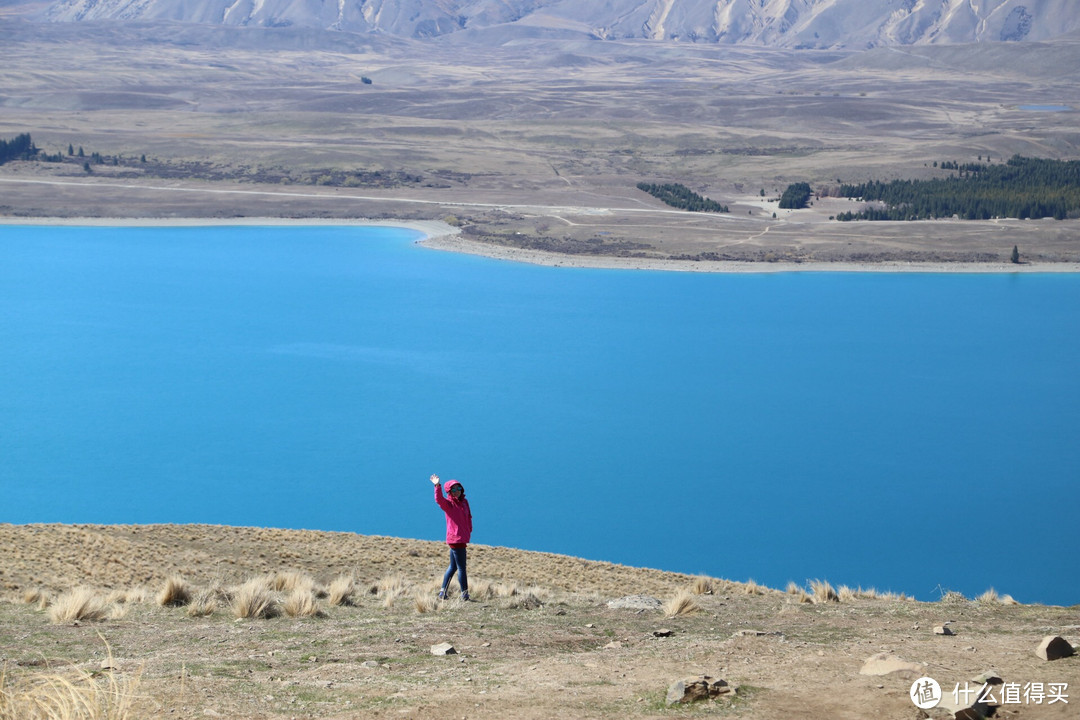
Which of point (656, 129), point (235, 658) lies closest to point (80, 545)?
point (235, 658)

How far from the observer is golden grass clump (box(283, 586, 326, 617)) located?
7727 millimetres

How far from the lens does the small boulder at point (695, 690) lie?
16.4 feet

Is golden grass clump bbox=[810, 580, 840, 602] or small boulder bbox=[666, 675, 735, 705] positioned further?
golden grass clump bbox=[810, 580, 840, 602]

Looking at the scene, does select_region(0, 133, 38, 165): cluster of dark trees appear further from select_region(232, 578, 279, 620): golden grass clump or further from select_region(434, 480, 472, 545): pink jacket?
select_region(232, 578, 279, 620): golden grass clump

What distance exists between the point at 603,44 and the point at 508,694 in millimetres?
180383

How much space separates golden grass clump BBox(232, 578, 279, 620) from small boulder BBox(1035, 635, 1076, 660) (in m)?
4.62

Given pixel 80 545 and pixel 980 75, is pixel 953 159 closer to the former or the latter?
pixel 80 545

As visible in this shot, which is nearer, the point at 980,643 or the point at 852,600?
the point at 980,643

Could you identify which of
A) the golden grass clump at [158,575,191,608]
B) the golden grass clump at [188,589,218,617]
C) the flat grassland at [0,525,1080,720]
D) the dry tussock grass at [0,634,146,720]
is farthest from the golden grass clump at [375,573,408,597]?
the dry tussock grass at [0,634,146,720]

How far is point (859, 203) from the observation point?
56031 mm

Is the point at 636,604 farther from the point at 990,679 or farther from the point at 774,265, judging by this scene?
the point at 774,265

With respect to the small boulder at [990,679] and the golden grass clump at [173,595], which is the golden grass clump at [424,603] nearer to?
the golden grass clump at [173,595]

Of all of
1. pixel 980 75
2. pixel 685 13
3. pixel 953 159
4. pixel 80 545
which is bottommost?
pixel 80 545

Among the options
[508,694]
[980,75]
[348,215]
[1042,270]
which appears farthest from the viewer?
[980,75]
